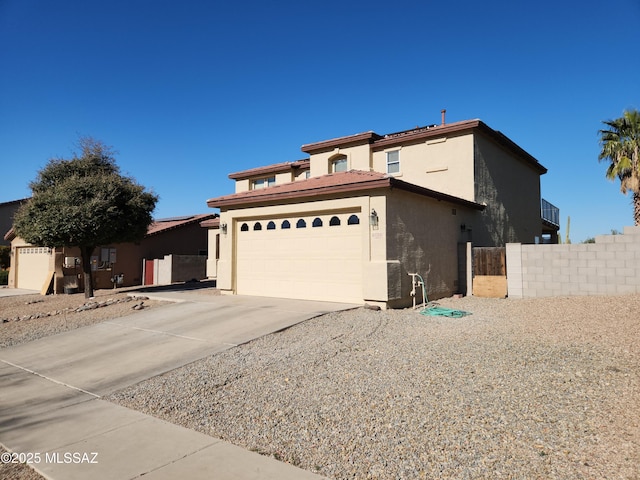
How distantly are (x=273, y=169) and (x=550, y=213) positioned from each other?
20.0 meters

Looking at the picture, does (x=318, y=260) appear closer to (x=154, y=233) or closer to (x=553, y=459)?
(x=553, y=459)

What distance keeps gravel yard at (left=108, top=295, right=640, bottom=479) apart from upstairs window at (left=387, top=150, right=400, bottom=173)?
34.7 feet

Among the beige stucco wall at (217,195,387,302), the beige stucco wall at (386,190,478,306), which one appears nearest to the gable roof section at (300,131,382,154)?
the beige stucco wall at (386,190,478,306)

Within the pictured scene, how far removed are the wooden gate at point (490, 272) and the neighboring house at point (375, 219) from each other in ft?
1.83

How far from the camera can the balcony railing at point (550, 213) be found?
1083 inches

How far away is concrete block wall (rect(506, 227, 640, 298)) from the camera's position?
12148mm

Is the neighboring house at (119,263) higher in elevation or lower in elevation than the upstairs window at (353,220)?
lower

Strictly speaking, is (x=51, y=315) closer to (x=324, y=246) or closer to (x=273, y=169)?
(x=324, y=246)

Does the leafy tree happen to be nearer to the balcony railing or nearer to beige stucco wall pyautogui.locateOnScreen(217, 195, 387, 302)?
beige stucco wall pyautogui.locateOnScreen(217, 195, 387, 302)

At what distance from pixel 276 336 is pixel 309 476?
16.3ft

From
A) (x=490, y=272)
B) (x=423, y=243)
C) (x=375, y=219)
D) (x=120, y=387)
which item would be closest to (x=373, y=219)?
(x=375, y=219)

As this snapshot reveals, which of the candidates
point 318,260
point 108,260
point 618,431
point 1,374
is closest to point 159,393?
point 1,374

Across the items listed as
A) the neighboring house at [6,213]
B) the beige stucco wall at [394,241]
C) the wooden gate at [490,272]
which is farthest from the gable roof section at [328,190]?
the neighboring house at [6,213]

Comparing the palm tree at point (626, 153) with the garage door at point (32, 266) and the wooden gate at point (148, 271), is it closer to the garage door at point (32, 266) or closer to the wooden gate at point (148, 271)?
the wooden gate at point (148, 271)
